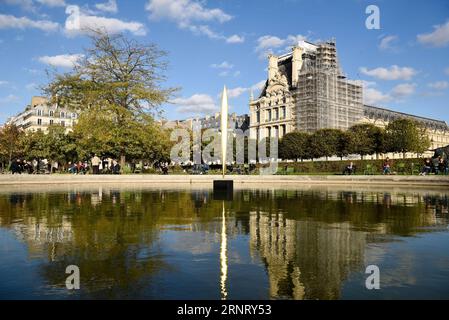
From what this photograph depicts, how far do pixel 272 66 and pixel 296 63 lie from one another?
43.1 feet

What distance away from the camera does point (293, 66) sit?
10931cm

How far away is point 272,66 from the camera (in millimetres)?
120188

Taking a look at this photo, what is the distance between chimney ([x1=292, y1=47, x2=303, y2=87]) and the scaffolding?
5.57 metres

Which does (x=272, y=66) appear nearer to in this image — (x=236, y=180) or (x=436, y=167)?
(x=436, y=167)

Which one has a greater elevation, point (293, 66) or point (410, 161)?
point (293, 66)

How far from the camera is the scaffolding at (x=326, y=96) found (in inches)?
3755

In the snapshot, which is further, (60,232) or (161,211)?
(161,211)

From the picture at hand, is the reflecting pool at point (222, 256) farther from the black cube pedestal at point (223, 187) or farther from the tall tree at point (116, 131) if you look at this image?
the tall tree at point (116, 131)

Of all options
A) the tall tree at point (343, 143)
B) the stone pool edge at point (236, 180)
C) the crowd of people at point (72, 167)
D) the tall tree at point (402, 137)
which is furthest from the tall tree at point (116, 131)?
the tall tree at point (402, 137)

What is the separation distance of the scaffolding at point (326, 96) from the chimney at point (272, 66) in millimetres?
17355

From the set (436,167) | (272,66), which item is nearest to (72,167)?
(436,167)
